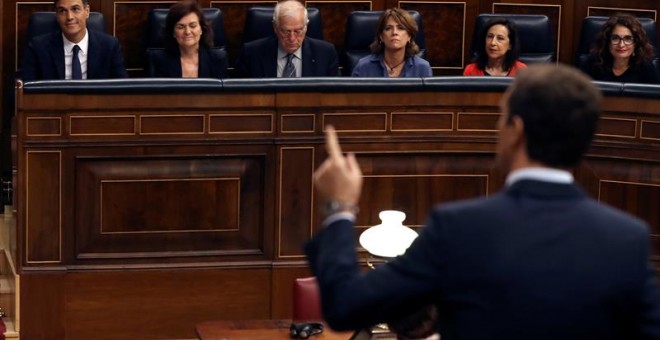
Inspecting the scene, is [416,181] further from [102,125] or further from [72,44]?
[72,44]

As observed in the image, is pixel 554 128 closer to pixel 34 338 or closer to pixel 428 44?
pixel 34 338

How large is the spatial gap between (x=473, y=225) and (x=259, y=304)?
3.79 m

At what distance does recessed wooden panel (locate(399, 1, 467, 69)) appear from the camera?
7938 mm

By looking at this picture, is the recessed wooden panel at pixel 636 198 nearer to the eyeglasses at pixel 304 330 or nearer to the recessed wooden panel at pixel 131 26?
the eyeglasses at pixel 304 330

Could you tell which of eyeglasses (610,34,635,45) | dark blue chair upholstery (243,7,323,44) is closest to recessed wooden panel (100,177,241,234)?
dark blue chair upholstery (243,7,323,44)

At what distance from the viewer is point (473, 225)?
2111mm

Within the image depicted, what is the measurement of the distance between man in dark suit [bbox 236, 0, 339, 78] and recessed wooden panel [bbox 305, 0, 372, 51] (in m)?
0.97

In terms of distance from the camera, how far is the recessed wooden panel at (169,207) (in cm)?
564

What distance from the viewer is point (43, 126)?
5.50m

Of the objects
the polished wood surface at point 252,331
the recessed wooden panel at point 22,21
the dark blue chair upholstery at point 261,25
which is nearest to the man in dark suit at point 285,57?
the dark blue chair upholstery at point 261,25

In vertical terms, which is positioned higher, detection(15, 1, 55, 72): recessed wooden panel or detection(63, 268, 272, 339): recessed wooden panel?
detection(15, 1, 55, 72): recessed wooden panel

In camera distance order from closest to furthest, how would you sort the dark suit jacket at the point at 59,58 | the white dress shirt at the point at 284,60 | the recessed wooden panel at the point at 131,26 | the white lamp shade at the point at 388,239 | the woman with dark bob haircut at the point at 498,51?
the white lamp shade at the point at 388,239
the dark suit jacket at the point at 59,58
the white dress shirt at the point at 284,60
the woman with dark bob haircut at the point at 498,51
the recessed wooden panel at the point at 131,26

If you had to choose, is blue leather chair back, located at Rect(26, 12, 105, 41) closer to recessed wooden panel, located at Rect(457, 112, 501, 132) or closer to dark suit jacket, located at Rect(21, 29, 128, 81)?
dark suit jacket, located at Rect(21, 29, 128, 81)

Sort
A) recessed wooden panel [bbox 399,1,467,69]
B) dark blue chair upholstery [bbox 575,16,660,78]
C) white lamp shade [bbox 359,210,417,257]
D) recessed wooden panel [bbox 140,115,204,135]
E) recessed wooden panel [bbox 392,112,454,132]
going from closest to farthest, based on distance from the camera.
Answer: white lamp shade [bbox 359,210,417,257]
recessed wooden panel [bbox 140,115,204,135]
recessed wooden panel [bbox 392,112,454,132]
dark blue chair upholstery [bbox 575,16,660,78]
recessed wooden panel [bbox 399,1,467,69]
